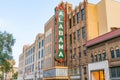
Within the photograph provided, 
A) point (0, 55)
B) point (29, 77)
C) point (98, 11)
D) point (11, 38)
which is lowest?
point (29, 77)

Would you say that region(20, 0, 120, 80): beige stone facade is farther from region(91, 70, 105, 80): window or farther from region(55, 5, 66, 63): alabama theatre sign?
region(55, 5, 66, 63): alabama theatre sign

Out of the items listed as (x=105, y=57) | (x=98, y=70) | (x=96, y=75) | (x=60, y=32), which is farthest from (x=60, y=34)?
(x=105, y=57)

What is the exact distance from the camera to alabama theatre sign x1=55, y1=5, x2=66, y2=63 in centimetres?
3991

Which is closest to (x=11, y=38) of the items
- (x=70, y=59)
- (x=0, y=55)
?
(x=0, y=55)

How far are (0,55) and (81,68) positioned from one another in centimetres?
2026

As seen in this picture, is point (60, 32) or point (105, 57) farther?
point (60, 32)

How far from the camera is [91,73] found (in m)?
31.8

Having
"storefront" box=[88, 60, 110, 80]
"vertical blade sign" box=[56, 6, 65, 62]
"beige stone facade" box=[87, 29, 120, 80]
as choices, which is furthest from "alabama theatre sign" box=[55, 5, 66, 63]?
"storefront" box=[88, 60, 110, 80]

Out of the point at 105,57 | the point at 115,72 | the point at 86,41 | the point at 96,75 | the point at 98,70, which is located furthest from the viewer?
the point at 86,41

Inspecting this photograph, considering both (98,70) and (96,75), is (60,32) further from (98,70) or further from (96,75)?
(98,70)

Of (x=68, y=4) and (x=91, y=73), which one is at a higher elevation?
(x=68, y=4)

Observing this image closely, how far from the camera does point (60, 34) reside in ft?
135

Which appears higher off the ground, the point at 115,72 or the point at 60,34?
the point at 60,34

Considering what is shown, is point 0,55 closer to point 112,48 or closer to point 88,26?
point 88,26
